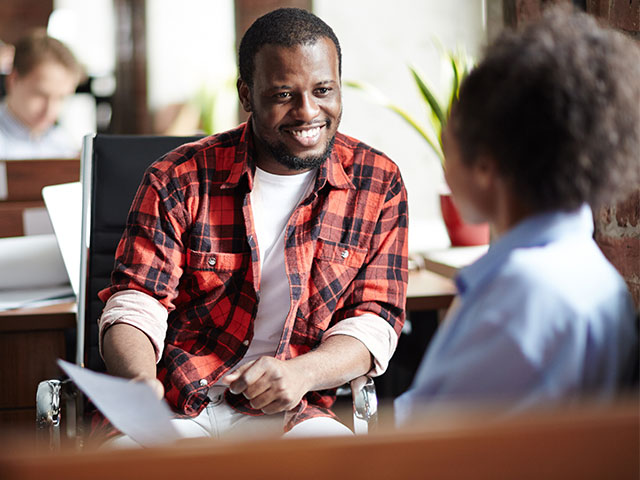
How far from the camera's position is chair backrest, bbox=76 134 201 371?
1529 mm

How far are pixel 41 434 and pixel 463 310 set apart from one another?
83 cm

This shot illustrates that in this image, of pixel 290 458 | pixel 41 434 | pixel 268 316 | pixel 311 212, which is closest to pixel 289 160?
pixel 311 212

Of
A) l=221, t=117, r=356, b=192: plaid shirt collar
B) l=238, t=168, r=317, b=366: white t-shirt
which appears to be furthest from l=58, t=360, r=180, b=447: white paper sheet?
l=221, t=117, r=356, b=192: plaid shirt collar

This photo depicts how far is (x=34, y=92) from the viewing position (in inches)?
108

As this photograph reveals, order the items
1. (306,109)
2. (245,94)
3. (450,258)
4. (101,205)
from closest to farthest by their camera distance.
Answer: (306,109) < (245,94) < (101,205) < (450,258)

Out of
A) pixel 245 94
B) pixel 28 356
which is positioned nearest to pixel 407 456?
pixel 245 94

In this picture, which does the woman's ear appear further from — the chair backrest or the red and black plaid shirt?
the chair backrest

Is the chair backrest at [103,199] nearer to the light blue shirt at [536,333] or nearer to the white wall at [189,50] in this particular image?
the light blue shirt at [536,333]

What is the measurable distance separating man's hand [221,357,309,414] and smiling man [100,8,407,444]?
0.13 ft

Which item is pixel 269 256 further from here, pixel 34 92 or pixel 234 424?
pixel 34 92

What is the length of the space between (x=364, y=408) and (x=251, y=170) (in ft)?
1.64

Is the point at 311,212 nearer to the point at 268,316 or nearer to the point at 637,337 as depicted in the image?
the point at 268,316

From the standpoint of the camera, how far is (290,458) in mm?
354

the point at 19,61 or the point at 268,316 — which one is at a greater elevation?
the point at 19,61
